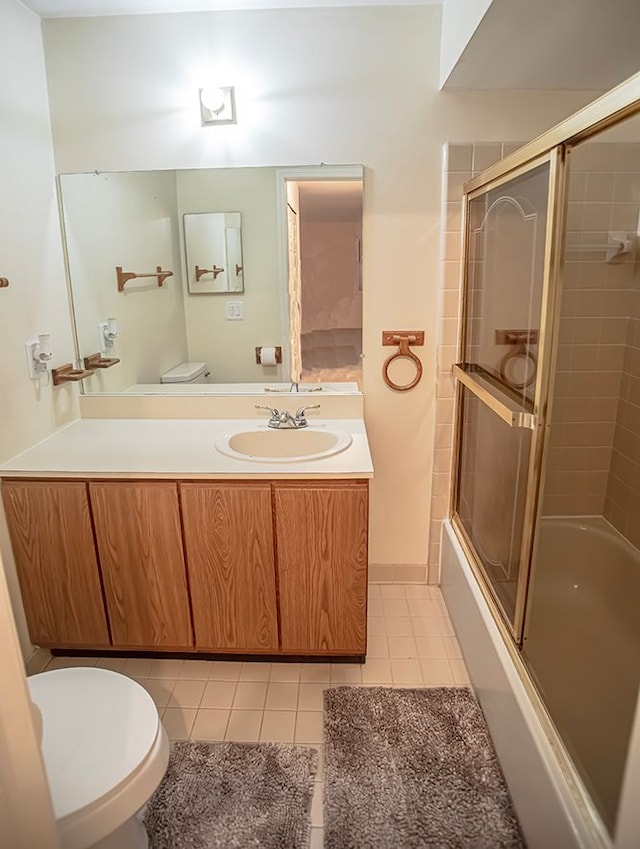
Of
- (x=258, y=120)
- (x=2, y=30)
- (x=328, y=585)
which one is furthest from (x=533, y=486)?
Result: (x=2, y=30)

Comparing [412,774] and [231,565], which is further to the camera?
[231,565]

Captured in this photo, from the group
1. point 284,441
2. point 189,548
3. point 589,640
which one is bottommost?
point 589,640

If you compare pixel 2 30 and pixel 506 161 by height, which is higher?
pixel 2 30

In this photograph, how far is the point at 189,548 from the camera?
191 cm

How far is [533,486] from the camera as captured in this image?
1566 mm

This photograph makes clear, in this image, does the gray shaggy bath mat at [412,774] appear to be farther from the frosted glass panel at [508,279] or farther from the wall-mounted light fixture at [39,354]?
the wall-mounted light fixture at [39,354]

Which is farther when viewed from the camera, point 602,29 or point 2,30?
point 2,30

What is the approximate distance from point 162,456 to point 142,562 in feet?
1.22

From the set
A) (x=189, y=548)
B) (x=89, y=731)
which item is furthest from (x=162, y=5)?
(x=89, y=731)

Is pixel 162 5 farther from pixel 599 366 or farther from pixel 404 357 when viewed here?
pixel 599 366

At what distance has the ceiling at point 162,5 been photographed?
1.97 metres

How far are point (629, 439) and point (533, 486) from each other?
96 centimetres

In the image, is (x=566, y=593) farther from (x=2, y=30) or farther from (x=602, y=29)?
(x=2, y=30)

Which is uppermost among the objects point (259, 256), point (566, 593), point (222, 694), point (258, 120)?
point (258, 120)
